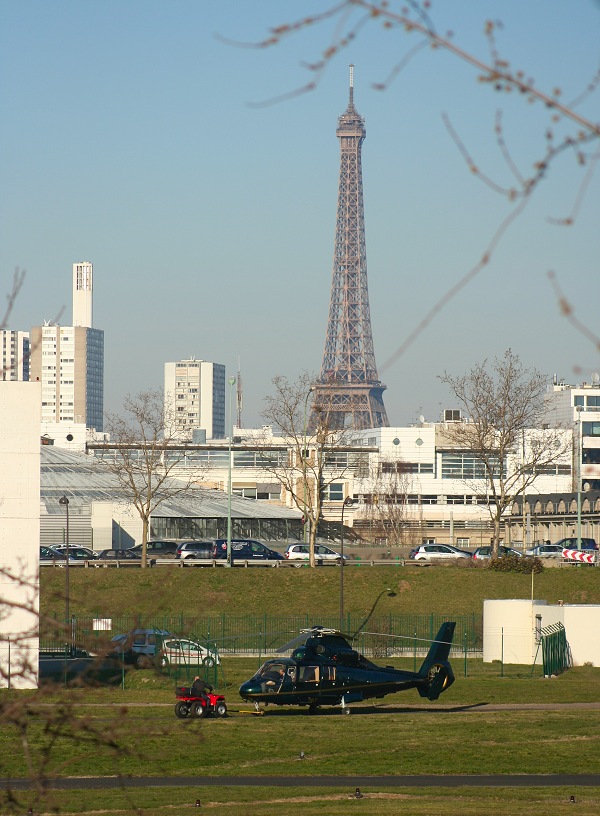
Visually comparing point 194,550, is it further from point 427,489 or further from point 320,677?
point 427,489

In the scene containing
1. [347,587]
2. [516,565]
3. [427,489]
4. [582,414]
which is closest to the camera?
[347,587]

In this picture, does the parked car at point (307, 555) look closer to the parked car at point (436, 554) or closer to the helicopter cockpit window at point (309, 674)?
the parked car at point (436, 554)

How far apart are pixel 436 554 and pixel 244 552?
40.0 ft

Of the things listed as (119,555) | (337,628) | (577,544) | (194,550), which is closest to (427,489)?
(577,544)

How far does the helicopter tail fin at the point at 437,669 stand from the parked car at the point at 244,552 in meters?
37.1

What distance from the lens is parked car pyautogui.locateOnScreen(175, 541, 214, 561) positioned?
2990 inches

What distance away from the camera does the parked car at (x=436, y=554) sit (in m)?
75.5

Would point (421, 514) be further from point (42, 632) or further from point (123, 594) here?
point (42, 632)

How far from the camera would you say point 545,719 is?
3366 centimetres

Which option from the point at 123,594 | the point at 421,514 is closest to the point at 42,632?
the point at 123,594

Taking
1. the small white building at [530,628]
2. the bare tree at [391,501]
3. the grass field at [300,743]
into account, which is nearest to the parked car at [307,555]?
the small white building at [530,628]

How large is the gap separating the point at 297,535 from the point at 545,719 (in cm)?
6326

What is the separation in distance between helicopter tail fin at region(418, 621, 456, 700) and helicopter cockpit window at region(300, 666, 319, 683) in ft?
13.0

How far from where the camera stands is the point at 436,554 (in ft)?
249
